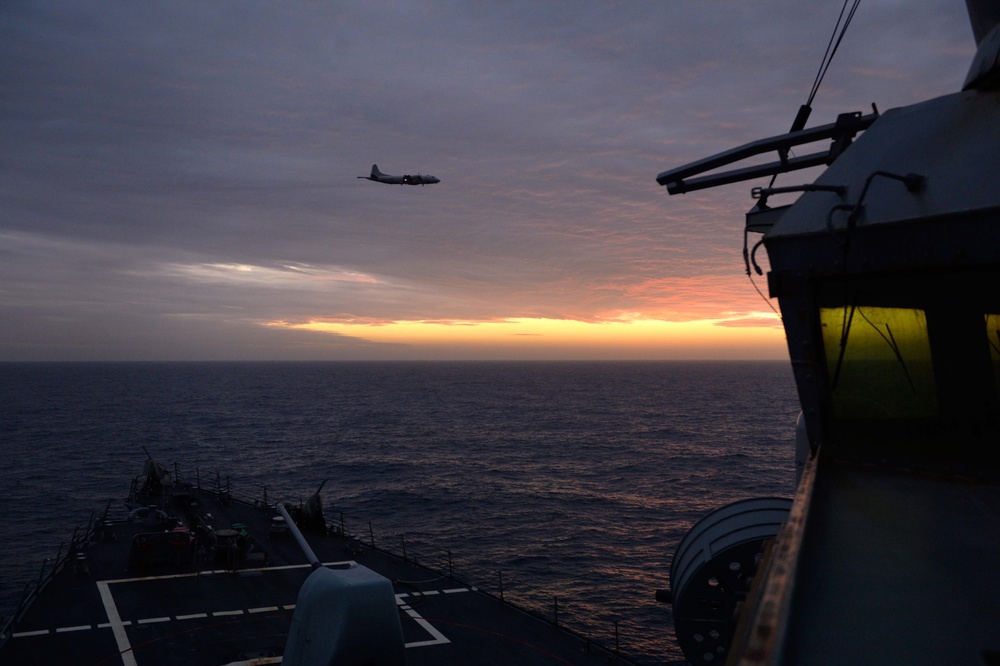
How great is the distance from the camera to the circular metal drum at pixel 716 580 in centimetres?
772

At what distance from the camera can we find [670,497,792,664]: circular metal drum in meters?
7.72

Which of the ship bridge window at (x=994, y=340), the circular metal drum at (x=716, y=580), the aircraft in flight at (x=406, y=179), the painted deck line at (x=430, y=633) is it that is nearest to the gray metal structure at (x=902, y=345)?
the ship bridge window at (x=994, y=340)

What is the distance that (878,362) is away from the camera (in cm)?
675

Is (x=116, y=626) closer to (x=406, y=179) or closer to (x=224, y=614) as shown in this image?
(x=224, y=614)

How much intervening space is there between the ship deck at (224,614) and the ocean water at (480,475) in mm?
5953

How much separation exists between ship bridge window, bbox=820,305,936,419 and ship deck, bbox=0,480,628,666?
48.5 feet

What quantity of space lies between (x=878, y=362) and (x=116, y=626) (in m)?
22.3

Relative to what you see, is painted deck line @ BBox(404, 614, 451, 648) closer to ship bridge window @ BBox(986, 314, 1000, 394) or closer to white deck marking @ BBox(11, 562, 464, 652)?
white deck marking @ BBox(11, 562, 464, 652)

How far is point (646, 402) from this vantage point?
144m

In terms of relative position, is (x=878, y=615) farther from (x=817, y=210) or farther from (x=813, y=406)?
(x=817, y=210)

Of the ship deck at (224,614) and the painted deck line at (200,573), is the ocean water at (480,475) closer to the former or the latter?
the ship deck at (224,614)

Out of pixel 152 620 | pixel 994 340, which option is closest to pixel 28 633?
pixel 152 620

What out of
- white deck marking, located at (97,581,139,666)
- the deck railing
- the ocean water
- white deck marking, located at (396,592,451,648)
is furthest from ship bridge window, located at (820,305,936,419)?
the ocean water

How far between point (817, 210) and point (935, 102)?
2.21m
